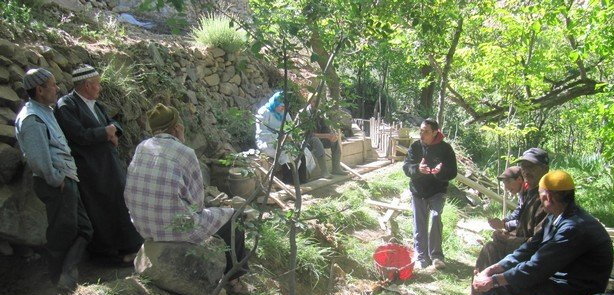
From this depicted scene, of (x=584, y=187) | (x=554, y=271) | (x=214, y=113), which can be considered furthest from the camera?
(x=584, y=187)

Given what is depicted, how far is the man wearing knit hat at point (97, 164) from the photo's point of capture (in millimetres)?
3418

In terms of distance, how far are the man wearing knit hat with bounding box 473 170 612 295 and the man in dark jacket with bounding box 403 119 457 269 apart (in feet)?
5.80

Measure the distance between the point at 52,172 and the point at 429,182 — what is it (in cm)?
343

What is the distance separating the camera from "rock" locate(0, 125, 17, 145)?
3.49 meters

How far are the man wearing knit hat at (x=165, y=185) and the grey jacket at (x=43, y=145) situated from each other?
447 mm

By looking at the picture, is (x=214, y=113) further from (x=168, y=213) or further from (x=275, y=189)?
(x=168, y=213)

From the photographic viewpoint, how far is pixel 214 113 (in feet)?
24.2

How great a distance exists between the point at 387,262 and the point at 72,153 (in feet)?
10.5

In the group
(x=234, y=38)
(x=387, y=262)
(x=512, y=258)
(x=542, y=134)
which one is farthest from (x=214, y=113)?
(x=542, y=134)

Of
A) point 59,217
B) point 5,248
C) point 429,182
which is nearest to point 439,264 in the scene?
point 429,182

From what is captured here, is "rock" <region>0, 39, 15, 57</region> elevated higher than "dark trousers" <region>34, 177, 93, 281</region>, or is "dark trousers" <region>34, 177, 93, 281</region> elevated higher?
"rock" <region>0, 39, 15, 57</region>

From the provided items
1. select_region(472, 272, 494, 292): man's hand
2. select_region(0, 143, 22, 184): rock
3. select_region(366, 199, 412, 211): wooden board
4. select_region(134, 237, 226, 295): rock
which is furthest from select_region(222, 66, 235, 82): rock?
select_region(472, 272, 494, 292): man's hand

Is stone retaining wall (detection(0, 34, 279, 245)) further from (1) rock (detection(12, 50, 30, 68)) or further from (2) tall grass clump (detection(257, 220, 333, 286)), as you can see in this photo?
(2) tall grass clump (detection(257, 220, 333, 286))

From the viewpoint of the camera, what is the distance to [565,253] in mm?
2828
